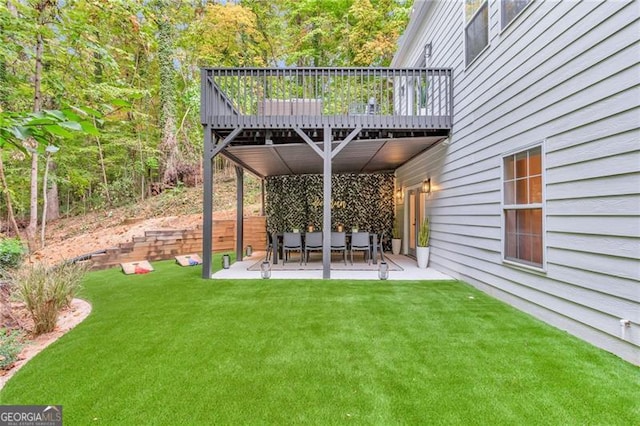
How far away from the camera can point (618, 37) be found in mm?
2535

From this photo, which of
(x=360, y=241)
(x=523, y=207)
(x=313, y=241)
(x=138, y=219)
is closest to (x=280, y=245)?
(x=313, y=241)

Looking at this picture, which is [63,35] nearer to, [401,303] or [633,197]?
[401,303]

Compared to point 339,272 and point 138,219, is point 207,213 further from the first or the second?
point 138,219

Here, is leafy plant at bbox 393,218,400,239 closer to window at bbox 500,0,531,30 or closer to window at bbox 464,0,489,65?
window at bbox 464,0,489,65

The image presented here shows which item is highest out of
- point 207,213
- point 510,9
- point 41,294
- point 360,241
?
point 510,9

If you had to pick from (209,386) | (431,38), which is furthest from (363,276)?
(431,38)

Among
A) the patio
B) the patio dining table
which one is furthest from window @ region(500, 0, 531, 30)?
the patio dining table

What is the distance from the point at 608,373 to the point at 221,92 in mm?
6171

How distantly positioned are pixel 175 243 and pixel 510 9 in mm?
8279

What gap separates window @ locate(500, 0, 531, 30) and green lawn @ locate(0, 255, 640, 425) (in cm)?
362

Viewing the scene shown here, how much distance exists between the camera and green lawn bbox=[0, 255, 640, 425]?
192 centimetres

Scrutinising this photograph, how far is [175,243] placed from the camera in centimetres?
830

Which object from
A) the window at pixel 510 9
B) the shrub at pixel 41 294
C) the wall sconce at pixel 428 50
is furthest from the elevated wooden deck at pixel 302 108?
the shrub at pixel 41 294

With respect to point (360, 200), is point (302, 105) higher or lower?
higher
